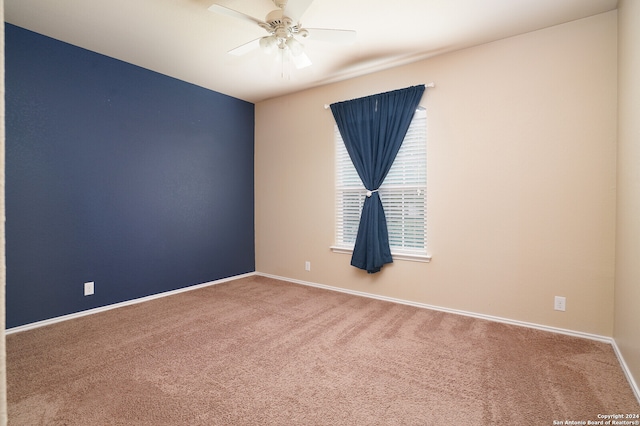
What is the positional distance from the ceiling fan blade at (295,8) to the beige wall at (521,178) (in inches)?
68.7

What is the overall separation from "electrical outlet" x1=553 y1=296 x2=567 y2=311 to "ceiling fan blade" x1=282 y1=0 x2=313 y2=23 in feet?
10.1

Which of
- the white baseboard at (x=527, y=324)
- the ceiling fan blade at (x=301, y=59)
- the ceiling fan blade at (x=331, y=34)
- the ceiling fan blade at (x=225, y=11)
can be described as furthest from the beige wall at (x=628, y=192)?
the ceiling fan blade at (x=225, y=11)

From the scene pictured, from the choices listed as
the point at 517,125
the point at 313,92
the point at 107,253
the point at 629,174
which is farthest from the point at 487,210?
the point at 107,253

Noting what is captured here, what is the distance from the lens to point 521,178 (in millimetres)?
2852

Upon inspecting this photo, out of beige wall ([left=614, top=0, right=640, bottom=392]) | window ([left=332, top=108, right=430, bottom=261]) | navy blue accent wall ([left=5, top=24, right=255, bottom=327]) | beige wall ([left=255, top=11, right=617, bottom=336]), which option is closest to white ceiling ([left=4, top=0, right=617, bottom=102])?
beige wall ([left=255, top=11, right=617, bottom=336])

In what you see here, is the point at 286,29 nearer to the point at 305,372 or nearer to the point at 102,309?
the point at 305,372

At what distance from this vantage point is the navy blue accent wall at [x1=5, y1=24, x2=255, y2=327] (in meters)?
2.82

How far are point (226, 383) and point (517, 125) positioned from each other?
3168 mm

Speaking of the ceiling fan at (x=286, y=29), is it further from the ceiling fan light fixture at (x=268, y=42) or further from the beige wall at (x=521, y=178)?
the beige wall at (x=521, y=178)

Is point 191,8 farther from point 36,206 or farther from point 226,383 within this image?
point 226,383

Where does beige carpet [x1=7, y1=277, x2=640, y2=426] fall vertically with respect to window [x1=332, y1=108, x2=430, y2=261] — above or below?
below

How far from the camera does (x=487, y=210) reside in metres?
3.03

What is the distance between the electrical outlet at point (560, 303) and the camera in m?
2.70

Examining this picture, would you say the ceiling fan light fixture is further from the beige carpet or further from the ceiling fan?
the beige carpet
